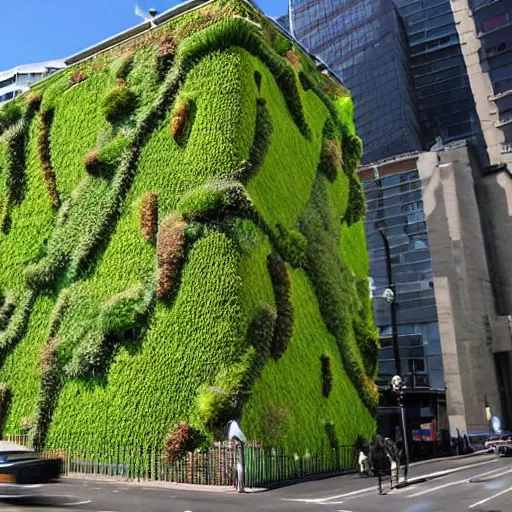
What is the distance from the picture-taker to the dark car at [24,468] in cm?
1345

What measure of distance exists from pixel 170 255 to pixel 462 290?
3048 cm

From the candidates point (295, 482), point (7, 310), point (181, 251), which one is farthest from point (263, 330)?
point (7, 310)

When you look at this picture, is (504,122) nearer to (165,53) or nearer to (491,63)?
(491,63)

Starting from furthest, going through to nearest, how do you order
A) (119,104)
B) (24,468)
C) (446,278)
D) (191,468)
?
(446,278) → (119,104) → (191,468) → (24,468)

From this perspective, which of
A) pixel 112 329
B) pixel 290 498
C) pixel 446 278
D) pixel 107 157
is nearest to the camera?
pixel 290 498

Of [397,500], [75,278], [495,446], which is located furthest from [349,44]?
[397,500]

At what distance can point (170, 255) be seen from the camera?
20.3 meters

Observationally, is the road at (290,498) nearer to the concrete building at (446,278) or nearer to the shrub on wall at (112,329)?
the shrub on wall at (112,329)

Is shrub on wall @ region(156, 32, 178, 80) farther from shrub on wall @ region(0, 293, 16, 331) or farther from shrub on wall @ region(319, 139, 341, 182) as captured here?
shrub on wall @ region(0, 293, 16, 331)

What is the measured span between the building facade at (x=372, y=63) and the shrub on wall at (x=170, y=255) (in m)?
45.5

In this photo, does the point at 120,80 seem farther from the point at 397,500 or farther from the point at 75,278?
the point at 397,500

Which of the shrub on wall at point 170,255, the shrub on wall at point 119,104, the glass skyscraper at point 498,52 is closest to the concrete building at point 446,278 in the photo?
the glass skyscraper at point 498,52

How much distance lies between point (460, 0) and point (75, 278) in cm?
6284

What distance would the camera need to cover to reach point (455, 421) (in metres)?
41.2
